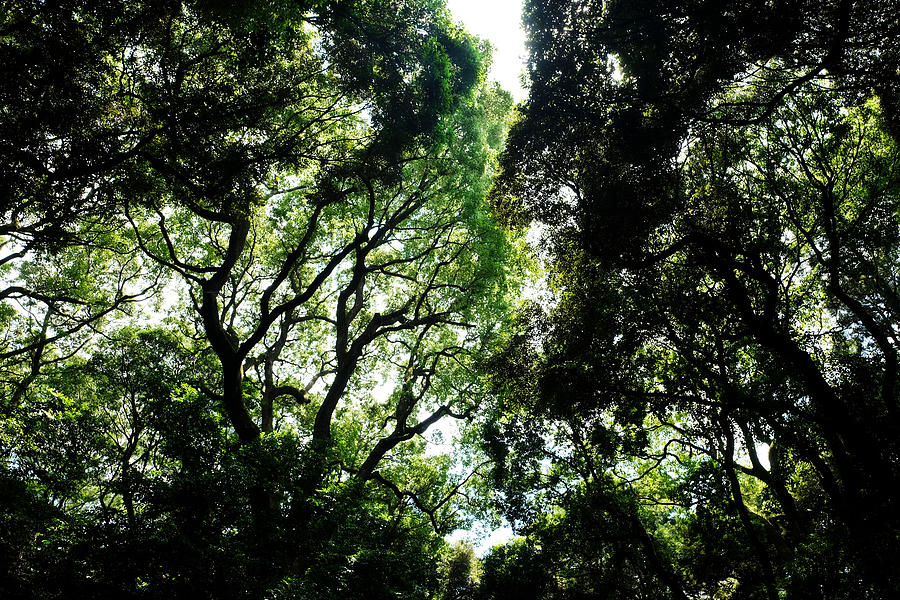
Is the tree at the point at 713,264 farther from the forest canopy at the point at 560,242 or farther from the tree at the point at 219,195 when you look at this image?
the tree at the point at 219,195

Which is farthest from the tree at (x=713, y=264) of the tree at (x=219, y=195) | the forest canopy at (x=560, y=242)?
the tree at (x=219, y=195)

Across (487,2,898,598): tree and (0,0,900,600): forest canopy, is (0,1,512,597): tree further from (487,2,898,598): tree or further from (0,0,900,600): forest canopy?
(487,2,898,598): tree

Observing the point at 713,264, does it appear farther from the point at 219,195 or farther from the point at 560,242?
the point at 219,195

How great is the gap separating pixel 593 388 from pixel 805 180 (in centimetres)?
778

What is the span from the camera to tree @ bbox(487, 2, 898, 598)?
6.38 meters

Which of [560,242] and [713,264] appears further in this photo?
[560,242]

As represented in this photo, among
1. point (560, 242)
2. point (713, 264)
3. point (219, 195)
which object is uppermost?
point (219, 195)

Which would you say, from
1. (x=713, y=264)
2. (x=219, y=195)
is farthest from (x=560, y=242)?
(x=219, y=195)

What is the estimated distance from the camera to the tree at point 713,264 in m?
6.38

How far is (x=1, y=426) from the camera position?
816 centimetres

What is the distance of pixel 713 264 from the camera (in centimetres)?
725

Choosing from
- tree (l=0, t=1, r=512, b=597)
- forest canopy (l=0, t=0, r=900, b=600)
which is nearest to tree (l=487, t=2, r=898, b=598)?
forest canopy (l=0, t=0, r=900, b=600)

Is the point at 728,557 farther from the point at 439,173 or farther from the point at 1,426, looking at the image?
the point at 1,426

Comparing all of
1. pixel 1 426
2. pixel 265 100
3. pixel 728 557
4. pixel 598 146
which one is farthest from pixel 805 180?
pixel 1 426
